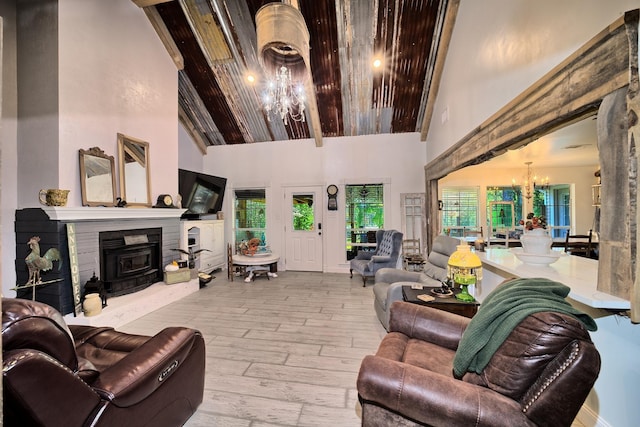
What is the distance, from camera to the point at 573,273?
2.06 metres

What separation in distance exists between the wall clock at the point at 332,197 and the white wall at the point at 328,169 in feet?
0.32

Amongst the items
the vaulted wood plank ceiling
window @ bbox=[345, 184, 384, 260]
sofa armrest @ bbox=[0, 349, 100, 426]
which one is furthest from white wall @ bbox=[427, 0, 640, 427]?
sofa armrest @ bbox=[0, 349, 100, 426]

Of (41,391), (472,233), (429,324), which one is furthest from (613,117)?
(472,233)

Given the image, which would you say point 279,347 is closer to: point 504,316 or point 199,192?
point 504,316

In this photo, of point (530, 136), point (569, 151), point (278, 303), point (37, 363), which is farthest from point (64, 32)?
point (569, 151)

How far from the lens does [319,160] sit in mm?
6344

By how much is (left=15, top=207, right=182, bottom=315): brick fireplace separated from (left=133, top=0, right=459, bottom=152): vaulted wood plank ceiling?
2.50 meters

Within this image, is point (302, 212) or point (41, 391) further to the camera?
point (302, 212)

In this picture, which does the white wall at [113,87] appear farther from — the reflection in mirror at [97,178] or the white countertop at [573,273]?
the white countertop at [573,273]

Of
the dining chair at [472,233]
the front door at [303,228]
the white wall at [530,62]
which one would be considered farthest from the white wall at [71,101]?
the dining chair at [472,233]

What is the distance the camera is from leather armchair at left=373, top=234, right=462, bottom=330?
3.03 meters

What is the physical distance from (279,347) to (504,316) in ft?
6.82

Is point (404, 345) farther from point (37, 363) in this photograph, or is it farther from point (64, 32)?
point (64, 32)

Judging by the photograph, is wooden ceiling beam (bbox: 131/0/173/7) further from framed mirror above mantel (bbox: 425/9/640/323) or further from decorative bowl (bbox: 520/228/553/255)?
decorative bowl (bbox: 520/228/553/255)
